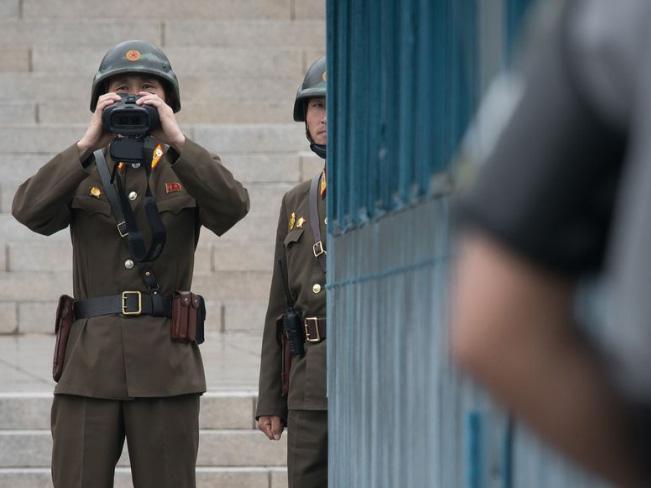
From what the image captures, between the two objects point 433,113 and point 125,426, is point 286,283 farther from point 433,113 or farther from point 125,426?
point 433,113

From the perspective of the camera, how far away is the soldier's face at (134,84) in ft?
Answer: 17.7

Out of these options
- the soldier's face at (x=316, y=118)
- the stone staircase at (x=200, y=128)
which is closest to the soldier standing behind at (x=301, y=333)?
the soldier's face at (x=316, y=118)

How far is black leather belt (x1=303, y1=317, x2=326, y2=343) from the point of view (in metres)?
5.31

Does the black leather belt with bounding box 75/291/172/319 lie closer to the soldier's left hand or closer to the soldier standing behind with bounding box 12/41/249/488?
the soldier standing behind with bounding box 12/41/249/488

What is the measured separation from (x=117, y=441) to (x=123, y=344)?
29 centimetres

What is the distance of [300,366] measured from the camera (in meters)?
5.41

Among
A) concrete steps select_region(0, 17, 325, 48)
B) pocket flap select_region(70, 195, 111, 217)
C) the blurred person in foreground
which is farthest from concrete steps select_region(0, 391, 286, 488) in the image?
the blurred person in foreground

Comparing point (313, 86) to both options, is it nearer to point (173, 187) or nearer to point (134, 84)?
point (134, 84)

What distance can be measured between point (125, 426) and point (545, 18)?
177 inches

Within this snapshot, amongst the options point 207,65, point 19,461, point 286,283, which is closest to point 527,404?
point 286,283

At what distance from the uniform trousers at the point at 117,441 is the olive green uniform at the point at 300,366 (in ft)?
1.23

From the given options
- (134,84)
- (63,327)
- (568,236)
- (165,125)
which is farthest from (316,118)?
(568,236)

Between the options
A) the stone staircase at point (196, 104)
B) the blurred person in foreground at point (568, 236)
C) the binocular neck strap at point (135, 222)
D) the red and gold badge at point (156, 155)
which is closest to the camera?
the blurred person in foreground at point (568, 236)

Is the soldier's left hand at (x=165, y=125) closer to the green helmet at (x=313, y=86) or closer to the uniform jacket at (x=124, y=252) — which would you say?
the uniform jacket at (x=124, y=252)
